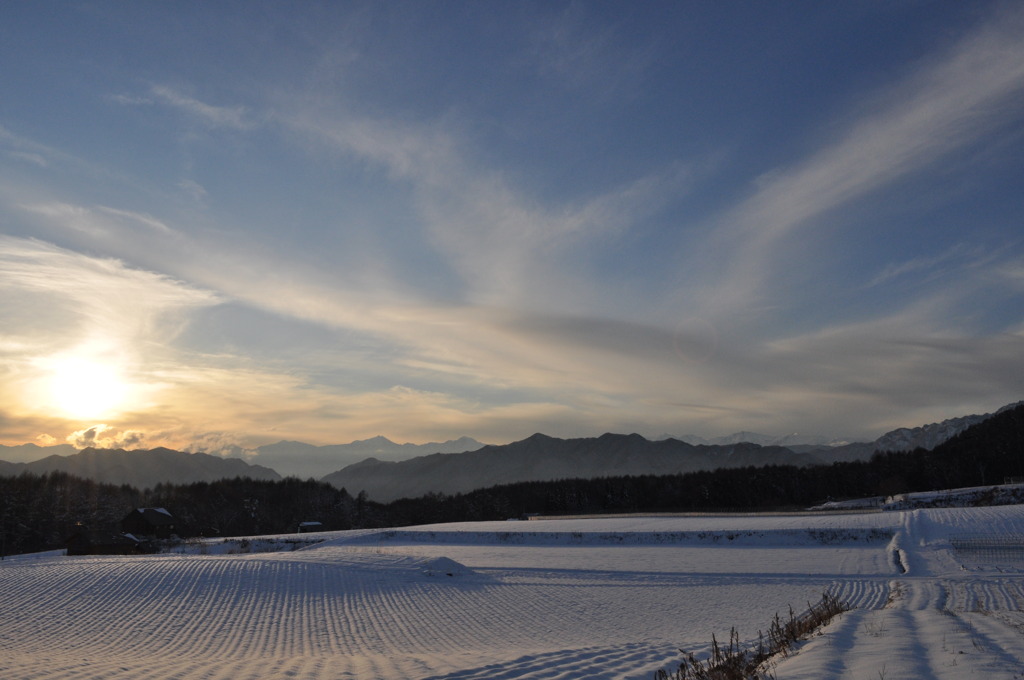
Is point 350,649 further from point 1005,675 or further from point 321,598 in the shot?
point 1005,675

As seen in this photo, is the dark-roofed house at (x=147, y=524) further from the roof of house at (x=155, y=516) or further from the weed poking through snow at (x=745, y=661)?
the weed poking through snow at (x=745, y=661)

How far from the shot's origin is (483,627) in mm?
22969

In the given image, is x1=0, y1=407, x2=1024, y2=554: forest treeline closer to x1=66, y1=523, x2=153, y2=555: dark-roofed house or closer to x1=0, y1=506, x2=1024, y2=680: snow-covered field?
x1=66, y1=523, x2=153, y2=555: dark-roofed house

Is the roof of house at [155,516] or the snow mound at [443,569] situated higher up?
the roof of house at [155,516]

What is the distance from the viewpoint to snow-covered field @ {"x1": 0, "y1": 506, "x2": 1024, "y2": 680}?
14.2 meters

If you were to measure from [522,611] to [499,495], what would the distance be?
5030 inches

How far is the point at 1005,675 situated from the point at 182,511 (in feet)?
441

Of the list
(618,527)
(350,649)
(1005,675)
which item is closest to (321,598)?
(350,649)

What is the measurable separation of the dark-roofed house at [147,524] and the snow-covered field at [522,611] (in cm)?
5294

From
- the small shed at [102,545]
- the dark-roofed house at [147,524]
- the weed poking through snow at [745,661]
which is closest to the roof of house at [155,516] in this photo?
the dark-roofed house at [147,524]

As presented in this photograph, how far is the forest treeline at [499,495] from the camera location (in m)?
104

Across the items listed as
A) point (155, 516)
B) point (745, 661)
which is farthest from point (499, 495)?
point (745, 661)

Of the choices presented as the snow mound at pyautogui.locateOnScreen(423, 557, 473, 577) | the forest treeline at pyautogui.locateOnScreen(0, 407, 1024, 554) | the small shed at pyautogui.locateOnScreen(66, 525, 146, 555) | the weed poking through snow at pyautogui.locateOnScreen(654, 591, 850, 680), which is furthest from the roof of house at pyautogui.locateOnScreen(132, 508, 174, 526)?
the weed poking through snow at pyautogui.locateOnScreen(654, 591, 850, 680)

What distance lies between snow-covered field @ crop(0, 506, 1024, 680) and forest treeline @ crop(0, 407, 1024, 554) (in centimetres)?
6635
